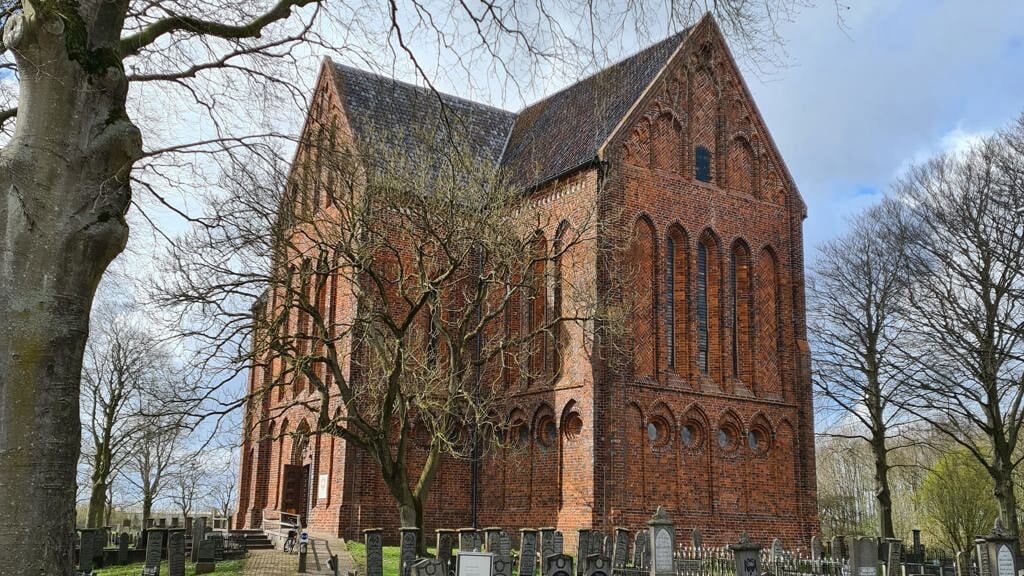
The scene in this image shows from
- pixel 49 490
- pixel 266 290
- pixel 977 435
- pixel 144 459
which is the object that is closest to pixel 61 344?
pixel 49 490

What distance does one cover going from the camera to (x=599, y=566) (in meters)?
14.0

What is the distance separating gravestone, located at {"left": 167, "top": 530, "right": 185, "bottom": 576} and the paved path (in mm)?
3013

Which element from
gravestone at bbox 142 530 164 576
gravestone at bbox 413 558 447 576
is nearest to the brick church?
gravestone at bbox 142 530 164 576

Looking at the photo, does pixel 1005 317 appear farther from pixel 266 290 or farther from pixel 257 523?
pixel 257 523

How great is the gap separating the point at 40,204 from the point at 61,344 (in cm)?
96

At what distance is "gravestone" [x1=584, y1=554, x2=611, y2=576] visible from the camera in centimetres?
→ 1397

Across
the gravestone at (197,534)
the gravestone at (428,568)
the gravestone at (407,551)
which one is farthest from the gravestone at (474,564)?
the gravestone at (197,534)

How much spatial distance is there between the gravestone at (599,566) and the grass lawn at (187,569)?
9.14 meters

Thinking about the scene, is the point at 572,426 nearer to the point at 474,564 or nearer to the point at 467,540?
the point at 467,540

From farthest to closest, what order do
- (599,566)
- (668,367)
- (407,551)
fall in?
(668,367)
(407,551)
(599,566)

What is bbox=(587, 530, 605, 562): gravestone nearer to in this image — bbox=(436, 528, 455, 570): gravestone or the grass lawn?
bbox=(436, 528, 455, 570): gravestone

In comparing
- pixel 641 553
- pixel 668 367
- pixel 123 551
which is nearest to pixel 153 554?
pixel 123 551

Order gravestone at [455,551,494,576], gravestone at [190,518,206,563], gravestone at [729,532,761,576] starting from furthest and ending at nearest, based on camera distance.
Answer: gravestone at [190,518,206,563] < gravestone at [729,532,761,576] < gravestone at [455,551,494,576]

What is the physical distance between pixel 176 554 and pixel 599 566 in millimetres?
7953
